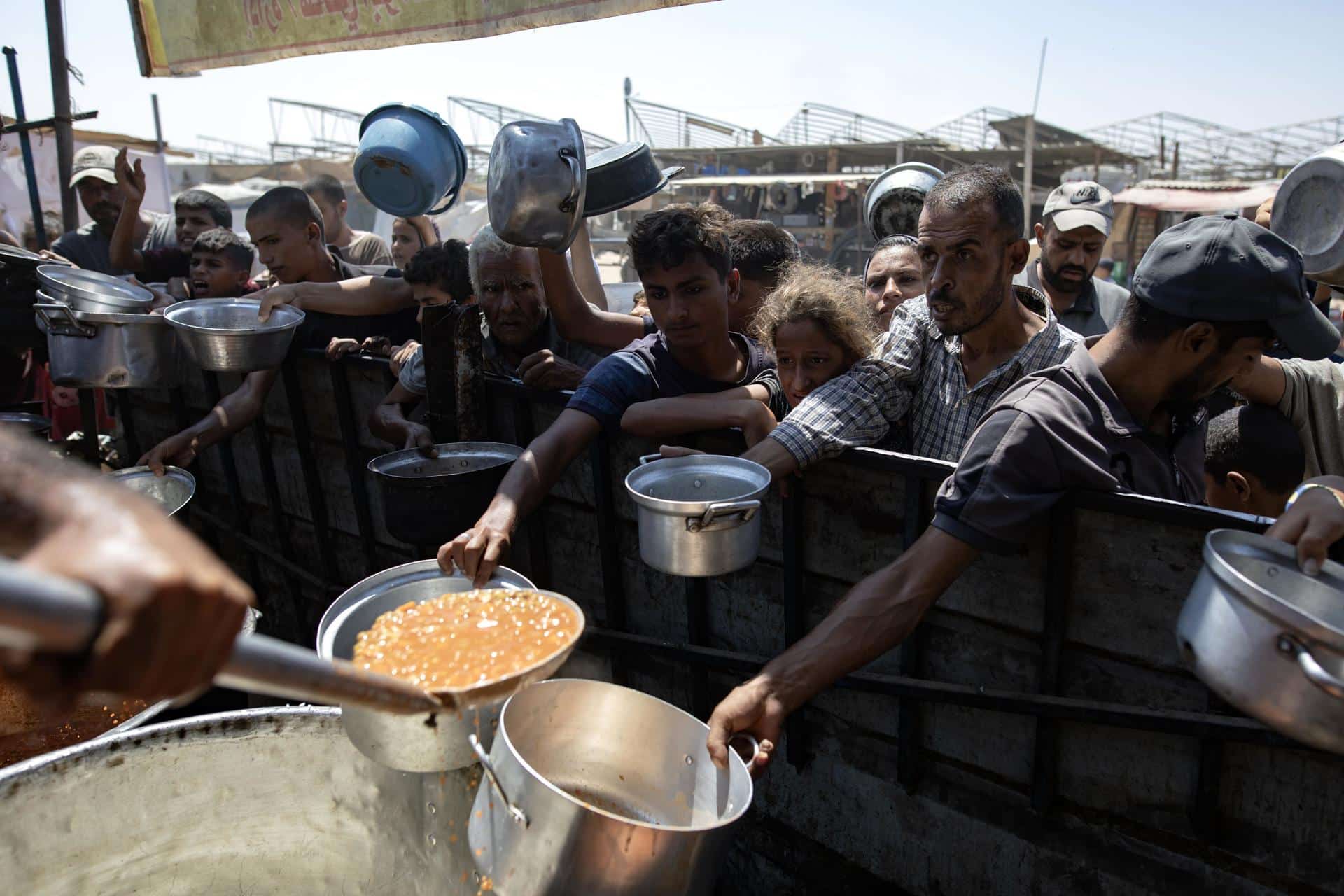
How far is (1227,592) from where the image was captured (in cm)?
147

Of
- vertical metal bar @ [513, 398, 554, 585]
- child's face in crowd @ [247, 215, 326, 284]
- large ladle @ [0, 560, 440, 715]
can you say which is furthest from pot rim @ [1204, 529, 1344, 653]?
child's face in crowd @ [247, 215, 326, 284]

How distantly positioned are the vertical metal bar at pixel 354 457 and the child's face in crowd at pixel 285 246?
0.83 meters

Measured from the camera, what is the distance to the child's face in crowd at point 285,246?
4531 millimetres

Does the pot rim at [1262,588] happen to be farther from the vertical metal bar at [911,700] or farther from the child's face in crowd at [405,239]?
the child's face in crowd at [405,239]

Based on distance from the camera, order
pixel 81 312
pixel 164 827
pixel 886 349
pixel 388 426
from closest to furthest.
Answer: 1. pixel 164 827
2. pixel 886 349
3. pixel 388 426
4. pixel 81 312

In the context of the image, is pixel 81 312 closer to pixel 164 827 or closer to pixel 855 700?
pixel 164 827

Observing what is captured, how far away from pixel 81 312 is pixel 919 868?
435cm

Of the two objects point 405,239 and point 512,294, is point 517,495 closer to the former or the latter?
point 512,294

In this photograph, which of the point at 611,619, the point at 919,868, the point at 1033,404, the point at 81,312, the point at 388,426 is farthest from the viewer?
the point at 81,312

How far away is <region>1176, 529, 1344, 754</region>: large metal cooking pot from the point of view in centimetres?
135

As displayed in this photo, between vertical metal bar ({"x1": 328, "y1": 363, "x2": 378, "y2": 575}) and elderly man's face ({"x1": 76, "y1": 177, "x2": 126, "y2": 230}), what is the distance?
4.06m

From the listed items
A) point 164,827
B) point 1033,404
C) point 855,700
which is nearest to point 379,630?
point 164,827

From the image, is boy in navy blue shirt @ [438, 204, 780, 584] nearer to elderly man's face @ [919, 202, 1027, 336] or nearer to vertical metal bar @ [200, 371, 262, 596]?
elderly man's face @ [919, 202, 1027, 336]

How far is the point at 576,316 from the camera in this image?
370 centimetres
